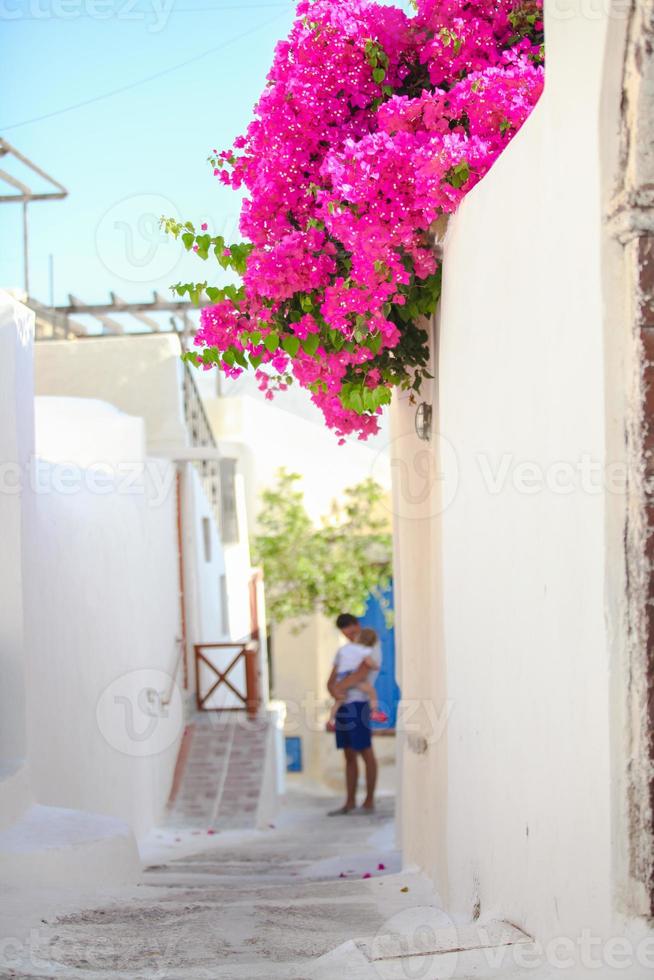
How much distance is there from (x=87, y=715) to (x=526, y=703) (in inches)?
197

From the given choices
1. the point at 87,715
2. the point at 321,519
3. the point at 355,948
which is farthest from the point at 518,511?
the point at 321,519

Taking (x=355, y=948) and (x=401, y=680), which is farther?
(x=401, y=680)

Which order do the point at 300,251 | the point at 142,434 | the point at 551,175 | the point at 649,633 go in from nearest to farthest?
the point at 649,633, the point at 551,175, the point at 300,251, the point at 142,434

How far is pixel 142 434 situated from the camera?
10.6 metres

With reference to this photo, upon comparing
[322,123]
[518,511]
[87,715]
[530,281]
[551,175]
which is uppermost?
[322,123]

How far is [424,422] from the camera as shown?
19.9 feet

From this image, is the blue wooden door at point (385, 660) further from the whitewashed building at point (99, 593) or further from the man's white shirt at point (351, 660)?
the man's white shirt at point (351, 660)

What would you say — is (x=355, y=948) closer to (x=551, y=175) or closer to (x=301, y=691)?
(x=551, y=175)

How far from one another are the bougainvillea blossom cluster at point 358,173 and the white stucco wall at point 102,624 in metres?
2.48

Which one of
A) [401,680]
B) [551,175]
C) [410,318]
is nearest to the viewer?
[551,175]

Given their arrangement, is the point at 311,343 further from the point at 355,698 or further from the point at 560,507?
the point at 355,698

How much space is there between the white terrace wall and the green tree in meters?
13.4

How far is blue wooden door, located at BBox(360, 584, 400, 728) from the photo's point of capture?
19500 millimetres

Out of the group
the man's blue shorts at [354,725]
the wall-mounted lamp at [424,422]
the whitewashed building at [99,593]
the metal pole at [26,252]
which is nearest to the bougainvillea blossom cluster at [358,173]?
the wall-mounted lamp at [424,422]
